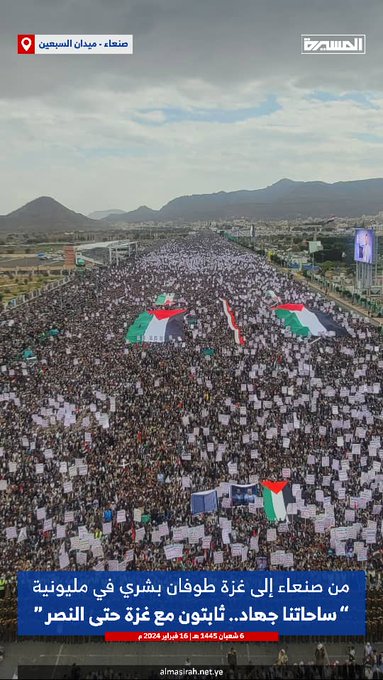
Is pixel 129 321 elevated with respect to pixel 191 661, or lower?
elevated

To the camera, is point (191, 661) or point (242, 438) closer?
point (191, 661)

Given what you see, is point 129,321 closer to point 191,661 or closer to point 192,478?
point 192,478

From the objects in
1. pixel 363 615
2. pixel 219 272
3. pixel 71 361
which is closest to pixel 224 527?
pixel 363 615

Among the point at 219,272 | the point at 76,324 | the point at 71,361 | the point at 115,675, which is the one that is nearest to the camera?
the point at 115,675

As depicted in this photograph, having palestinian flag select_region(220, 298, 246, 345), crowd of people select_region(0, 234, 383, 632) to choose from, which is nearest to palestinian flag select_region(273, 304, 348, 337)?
crowd of people select_region(0, 234, 383, 632)

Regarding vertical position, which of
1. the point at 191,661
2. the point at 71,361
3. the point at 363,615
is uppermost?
the point at 71,361

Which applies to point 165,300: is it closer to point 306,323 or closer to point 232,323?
point 232,323
